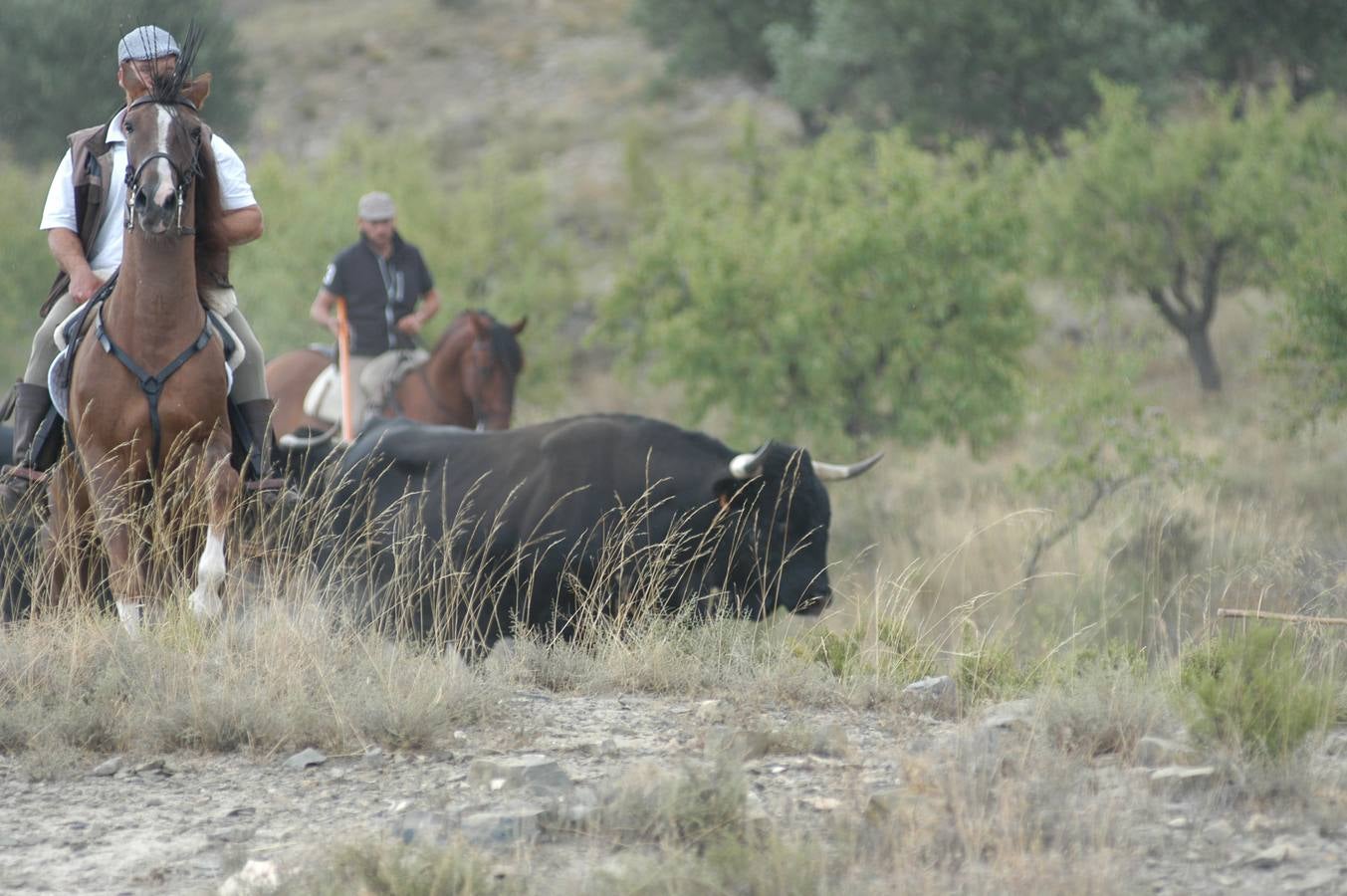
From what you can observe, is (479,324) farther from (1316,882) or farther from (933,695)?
(1316,882)

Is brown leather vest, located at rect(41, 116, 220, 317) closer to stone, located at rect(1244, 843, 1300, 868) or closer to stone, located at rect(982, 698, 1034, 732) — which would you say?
stone, located at rect(982, 698, 1034, 732)

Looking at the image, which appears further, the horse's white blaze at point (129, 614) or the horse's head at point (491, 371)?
the horse's head at point (491, 371)

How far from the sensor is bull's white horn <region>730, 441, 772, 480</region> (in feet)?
29.1

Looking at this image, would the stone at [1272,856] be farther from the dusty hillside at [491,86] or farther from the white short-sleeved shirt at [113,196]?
the dusty hillside at [491,86]

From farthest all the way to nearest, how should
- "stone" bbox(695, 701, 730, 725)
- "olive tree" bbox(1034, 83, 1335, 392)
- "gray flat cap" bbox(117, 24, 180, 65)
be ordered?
"olive tree" bbox(1034, 83, 1335, 392) < "gray flat cap" bbox(117, 24, 180, 65) < "stone" bbox(695, 701, 730, 725)

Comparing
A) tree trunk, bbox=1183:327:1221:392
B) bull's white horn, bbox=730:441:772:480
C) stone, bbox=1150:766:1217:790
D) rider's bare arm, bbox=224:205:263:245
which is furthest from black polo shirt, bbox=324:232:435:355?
tree trunk, bbox=1183:327:1221:392

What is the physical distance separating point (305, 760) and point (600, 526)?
3.57m

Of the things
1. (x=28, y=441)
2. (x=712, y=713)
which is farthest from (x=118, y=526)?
(x=712, y=713)

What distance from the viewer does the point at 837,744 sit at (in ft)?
17.1

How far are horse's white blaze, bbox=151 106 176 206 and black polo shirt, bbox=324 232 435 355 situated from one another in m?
7.89

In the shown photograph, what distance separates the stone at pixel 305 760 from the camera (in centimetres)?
525

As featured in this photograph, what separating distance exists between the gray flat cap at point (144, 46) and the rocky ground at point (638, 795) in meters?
3.52

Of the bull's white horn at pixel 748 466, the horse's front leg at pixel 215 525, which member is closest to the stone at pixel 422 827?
the horse's front leg at pixel 215 525

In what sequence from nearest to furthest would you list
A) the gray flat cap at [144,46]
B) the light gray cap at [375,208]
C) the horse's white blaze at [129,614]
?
the horse's white blaze at [129,614], the gray flat cap at [144,46], the light gray cap at [375,208]
